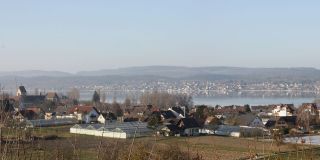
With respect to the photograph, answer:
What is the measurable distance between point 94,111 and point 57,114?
3762mm

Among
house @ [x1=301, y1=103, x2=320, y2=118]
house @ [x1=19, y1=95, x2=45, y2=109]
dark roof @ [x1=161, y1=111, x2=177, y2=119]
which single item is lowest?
house @ [x1=19, y1=95, x2=45, y2=109]

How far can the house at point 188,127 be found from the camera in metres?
24.9

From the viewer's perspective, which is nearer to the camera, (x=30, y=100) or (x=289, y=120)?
(x=289, y=120)

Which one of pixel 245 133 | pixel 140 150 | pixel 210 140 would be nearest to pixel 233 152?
pixel 210 140

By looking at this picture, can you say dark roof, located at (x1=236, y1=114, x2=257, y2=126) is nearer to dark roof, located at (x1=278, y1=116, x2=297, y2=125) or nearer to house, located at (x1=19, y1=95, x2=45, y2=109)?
dark roof, located at (x1=278, y1=116, x2=297, y2=125)

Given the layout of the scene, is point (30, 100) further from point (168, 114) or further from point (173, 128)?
point (173, 128)

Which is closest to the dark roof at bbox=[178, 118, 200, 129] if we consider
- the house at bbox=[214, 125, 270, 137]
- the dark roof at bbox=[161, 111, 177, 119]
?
the house at bbox=[214, 125, 270, 137]

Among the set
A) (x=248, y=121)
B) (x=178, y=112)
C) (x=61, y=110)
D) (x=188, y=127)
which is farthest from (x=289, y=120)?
(x=61, y=110)

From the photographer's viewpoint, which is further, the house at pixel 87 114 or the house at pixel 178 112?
the house at pixel 178 112

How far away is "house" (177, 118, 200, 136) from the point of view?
24.9 meters

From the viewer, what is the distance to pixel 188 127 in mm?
25078

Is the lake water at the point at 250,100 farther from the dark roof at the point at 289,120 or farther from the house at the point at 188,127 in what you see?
the house at the point at 188,127

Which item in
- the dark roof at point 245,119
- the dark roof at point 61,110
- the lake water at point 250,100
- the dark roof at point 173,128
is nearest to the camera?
the dark roof at point 173,128

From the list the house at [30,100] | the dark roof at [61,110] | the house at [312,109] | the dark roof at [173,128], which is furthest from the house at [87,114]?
the house at [312,109]
